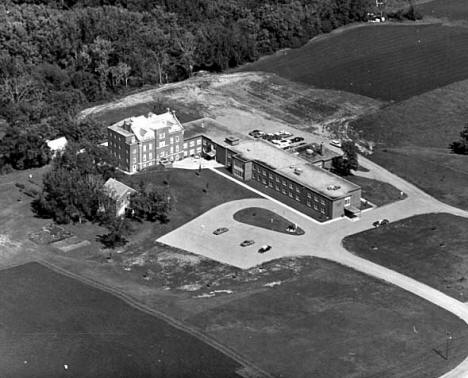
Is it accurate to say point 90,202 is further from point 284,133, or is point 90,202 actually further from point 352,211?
point 284,133

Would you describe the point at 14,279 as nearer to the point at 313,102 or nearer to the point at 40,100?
the point at 40,100

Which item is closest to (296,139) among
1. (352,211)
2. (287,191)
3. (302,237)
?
(287,191)

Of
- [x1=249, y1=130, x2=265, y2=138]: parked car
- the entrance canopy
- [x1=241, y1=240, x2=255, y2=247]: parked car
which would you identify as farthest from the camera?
[x1=249, y1=130, x2=265, y2=138]: parked car

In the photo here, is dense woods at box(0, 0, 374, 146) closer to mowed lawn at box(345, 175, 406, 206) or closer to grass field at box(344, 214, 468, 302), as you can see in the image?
mowed lawn at box(345, 175, 406, 206)

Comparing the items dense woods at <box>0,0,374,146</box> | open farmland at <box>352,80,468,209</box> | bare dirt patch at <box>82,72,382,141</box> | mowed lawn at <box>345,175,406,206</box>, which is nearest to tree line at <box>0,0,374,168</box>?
dense woods at <box>0,0,374,146</box>

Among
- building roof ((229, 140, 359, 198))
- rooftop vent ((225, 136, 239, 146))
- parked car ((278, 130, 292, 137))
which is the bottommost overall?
parked car ((278, 130, 292, 137))
